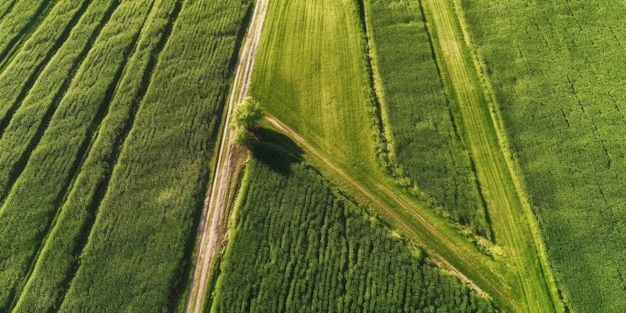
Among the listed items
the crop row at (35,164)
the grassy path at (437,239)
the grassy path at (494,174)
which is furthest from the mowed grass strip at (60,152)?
the grassy path at (494,174)

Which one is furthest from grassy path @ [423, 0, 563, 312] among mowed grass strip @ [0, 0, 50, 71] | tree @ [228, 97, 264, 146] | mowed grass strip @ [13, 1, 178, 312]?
mowed grass strip @ [0, 0, 50, 71]

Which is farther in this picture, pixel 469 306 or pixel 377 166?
pixel 377 166

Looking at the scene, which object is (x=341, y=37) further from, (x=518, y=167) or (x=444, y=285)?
(x=444, y=285)

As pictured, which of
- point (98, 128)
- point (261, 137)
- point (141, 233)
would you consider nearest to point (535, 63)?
point (261, 137)

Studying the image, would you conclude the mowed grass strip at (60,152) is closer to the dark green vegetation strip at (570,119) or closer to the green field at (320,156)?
the green field at (320,156)

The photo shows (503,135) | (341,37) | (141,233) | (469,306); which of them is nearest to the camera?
(469,306)

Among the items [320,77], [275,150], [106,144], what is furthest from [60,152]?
[320,77]

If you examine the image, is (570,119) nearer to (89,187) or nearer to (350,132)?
(350,132)
